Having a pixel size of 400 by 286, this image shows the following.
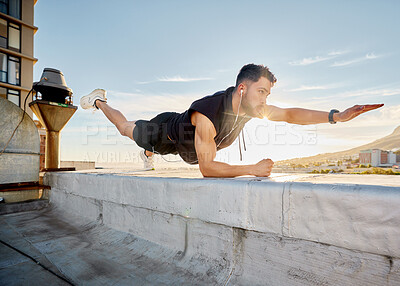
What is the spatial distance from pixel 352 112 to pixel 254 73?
3.42 ft

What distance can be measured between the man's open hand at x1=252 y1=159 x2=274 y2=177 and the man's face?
764 millimetres

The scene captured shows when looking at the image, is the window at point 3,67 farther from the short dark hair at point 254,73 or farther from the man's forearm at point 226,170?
the man's forearm at point 226,170

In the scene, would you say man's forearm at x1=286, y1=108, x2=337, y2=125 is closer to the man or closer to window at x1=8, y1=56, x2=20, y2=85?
the man

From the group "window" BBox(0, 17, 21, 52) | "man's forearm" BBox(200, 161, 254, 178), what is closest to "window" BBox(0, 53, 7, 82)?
"window" BBox(0, 17, 21, 52)

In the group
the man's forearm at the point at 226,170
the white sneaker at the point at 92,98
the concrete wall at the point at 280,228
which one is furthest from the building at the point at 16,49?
the concrete wall at the point at 280,228

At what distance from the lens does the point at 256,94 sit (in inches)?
96.3

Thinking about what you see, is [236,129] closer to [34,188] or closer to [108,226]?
[108,226]

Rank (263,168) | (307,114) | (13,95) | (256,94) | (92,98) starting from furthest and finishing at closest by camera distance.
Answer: (13,95) < (92,98) < (307,114) < (256,94) < (263,168)

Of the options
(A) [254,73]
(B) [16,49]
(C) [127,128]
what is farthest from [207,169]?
(B) [16,49]

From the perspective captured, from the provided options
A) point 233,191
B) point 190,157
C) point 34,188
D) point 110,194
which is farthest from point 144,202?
point 34,188

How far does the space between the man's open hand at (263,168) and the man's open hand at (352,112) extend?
0.91 meters

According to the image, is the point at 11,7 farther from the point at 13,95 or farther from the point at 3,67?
the point at 13,95

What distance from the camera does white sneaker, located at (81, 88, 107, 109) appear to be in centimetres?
420

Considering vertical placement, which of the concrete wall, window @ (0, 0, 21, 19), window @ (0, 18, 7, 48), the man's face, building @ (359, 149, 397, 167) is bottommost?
building @ (359, 149, 397, 167)
